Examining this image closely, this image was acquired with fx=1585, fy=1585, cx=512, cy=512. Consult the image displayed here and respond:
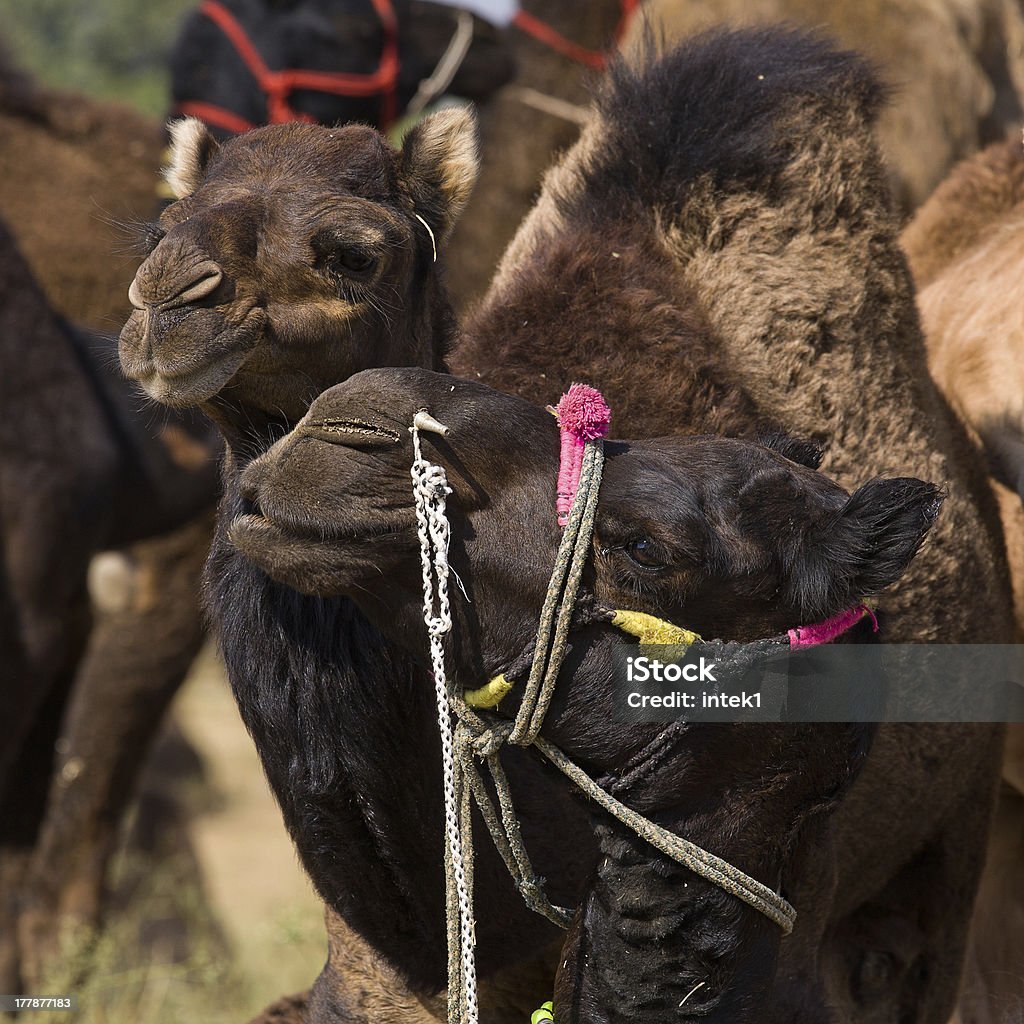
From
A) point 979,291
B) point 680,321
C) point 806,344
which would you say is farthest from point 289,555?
point 979,291

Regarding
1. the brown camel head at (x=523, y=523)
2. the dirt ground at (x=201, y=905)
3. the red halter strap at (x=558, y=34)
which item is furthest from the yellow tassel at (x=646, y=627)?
the red halter strap at (x=558, y=34)

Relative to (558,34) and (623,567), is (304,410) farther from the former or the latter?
(558,34)

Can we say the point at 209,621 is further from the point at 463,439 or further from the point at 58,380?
the point at 58,380

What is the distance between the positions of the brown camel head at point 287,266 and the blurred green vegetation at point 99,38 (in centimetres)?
1522

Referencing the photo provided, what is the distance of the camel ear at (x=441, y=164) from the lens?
95.4 inches

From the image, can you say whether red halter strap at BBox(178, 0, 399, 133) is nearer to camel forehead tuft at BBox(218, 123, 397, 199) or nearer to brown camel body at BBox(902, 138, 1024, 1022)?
brown camel body at BBox(902, 138, 1024, 1022)

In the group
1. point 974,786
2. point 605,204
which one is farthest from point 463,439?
point 974,786

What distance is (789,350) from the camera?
271 centimetres

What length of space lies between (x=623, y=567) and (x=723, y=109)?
1218 mm

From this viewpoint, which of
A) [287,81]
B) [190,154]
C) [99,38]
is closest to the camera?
[190,154]

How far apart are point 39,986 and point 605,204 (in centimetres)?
358

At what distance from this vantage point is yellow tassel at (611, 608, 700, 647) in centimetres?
188

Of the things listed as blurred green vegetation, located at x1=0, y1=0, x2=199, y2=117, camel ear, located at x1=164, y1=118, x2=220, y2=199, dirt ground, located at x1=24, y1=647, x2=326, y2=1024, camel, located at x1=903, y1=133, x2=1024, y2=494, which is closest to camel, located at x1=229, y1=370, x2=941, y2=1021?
camel ear, located at x1=164, y1=118, x2=220, y2=199

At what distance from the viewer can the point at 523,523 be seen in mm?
1887
